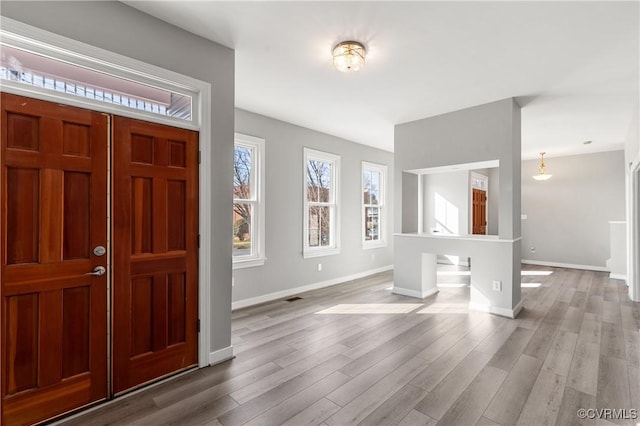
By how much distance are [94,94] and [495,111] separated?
4319 millimetres

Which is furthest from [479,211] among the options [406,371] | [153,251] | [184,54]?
[153,251]

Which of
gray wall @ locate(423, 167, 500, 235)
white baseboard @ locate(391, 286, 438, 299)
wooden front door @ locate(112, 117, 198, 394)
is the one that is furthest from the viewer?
gray wall @ locate(423, 167, 500, 235)

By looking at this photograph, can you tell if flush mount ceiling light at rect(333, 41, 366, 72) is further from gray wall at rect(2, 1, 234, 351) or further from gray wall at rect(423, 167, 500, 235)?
gray wall at rect(423, 167, 500, 235)

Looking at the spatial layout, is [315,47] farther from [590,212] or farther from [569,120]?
[590,212]

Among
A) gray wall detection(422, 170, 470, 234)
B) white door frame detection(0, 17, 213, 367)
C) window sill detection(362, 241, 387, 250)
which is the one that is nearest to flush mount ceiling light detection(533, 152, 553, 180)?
gray wall detection(422, 170, 470, 234)

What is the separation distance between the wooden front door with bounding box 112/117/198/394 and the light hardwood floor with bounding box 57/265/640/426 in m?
0.25

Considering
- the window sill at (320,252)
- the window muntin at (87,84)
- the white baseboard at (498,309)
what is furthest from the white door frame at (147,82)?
the white baseboard at (498,309)

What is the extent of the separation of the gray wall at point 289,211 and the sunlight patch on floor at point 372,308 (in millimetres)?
1040

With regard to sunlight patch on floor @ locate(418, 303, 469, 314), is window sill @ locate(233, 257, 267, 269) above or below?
above

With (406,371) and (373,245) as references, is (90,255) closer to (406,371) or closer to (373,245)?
(406,371)

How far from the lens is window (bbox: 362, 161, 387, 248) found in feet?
21.3

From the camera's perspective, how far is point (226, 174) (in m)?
2.72

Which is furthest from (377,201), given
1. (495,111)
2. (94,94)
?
(94,94)

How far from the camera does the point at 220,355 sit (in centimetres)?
269
